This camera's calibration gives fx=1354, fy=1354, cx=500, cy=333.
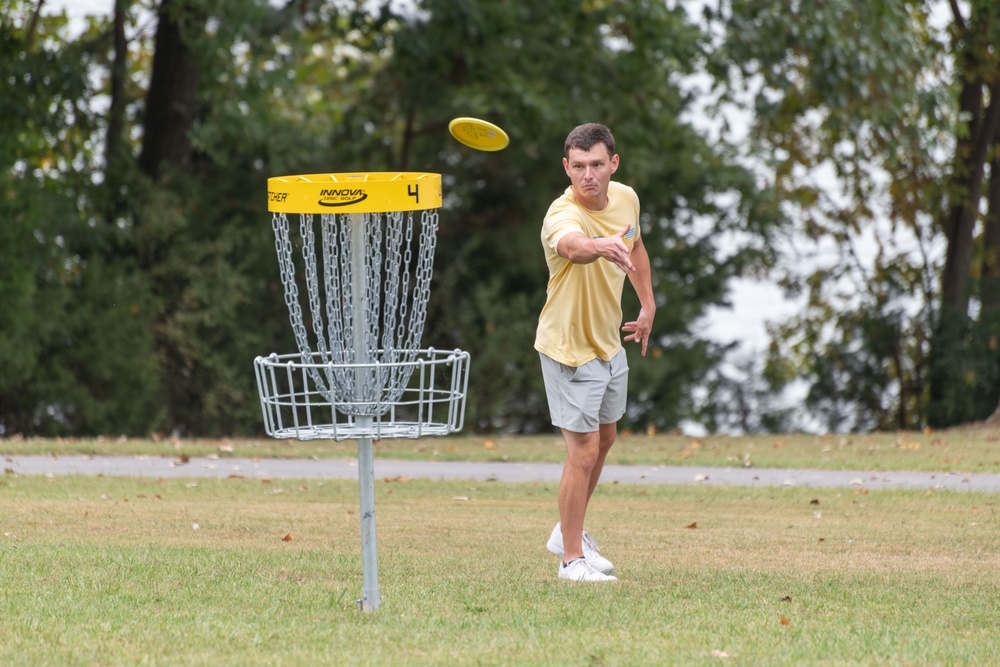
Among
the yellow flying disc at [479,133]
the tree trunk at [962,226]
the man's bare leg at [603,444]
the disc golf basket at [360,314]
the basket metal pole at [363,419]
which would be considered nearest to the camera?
the disc golf basket at [360,314]

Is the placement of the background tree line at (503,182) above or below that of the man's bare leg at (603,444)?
above

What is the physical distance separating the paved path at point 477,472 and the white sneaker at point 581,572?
4181 mm

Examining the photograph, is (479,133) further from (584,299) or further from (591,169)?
(584,299)

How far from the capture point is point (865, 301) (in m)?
21.1

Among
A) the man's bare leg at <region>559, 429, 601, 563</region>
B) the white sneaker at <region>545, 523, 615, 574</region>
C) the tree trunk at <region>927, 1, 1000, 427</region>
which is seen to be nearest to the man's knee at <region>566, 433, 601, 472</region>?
the man's bare leg at <region>559, 429, 601, 563</region>

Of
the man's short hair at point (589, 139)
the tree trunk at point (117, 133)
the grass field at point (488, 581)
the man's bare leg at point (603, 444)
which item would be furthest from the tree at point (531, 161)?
the man's short hair at point (589, 139)

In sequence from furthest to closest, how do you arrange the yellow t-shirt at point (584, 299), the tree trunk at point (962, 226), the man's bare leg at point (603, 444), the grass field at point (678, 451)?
the tree trunk at point (962, 226), the grass field at point (678, 451), the man's bare leg at point (603, 444), the yellow t-shirt at point (584, 299)

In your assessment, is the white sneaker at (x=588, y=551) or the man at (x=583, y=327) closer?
the man at (x=583, y=327)

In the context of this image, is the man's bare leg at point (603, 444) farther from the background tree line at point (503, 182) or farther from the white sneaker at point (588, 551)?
the background tree line at point (503, 182)

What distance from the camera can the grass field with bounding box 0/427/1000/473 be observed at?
37.7ft

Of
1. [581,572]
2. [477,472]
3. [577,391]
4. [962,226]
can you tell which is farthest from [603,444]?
[962,226]

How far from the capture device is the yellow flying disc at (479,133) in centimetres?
534

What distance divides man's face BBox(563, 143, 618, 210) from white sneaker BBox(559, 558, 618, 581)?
162cm

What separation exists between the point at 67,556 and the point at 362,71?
15.5 meters
